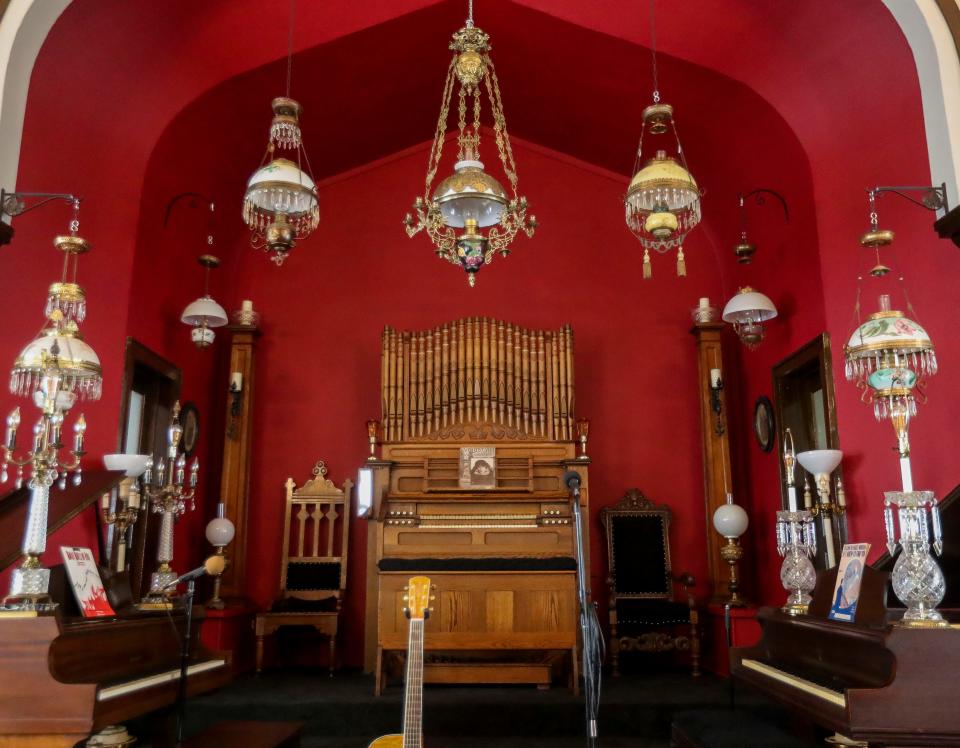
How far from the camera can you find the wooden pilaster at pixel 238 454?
6977mm

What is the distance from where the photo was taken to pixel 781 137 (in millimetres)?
6043

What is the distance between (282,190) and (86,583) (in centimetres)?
202

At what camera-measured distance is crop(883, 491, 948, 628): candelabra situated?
303 centimetres

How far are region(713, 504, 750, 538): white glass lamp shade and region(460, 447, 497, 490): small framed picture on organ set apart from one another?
1.78 m

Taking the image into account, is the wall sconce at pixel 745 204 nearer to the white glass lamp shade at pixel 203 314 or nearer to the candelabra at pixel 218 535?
the white glass lamp shade at pixel 203 314

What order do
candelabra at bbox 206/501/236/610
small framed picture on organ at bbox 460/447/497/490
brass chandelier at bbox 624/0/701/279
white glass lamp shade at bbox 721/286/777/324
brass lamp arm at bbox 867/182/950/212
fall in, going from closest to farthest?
1. brass chandelier at bbox 624/0/701/279
2. brass lamp arm at bbox 867/182/950/212
3. white glass lamp shade at bbox 721/286/777/324
4. candelabra at bbox 206/501/236/610
5. small framed picture on organ at bbox 460/447/497/490

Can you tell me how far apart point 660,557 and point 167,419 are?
13.6 feet

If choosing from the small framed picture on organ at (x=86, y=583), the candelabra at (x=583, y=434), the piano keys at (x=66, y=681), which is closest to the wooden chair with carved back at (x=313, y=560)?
the candelabra at (x=583, y=434)

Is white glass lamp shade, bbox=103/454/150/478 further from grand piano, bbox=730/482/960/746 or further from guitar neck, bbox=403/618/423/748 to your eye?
grand piano, bbox=730/482/960/746

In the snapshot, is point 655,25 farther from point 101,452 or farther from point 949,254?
point 101,452

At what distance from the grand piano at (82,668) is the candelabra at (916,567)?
2864mm

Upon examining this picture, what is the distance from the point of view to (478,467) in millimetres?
6832

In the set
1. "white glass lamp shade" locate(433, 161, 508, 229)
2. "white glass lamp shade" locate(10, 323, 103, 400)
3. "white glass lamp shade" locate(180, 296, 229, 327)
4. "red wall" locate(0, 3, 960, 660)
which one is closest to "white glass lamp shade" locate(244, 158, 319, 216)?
"white glass lamp shade" locate(433, 161, 508, 229)

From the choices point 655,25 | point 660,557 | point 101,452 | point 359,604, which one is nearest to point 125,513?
point 101,452
